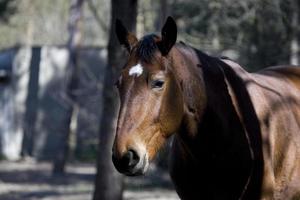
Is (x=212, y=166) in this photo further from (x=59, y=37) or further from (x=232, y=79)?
(x=59, y=37)

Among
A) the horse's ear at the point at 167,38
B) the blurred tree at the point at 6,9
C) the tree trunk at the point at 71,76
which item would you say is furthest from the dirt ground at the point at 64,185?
the blurred tree at the point at 6,9

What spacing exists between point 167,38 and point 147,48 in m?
0.16

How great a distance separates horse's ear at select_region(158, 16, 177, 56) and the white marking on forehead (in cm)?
24

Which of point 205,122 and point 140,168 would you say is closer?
point 140,168

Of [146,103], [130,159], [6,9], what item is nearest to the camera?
[130,159]

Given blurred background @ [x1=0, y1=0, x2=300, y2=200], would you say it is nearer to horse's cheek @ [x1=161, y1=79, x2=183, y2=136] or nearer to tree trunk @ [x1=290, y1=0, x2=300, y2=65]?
tree trunk @ [x1=290, y1=0, x2=300, y2=65]

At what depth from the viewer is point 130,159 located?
4.10 m

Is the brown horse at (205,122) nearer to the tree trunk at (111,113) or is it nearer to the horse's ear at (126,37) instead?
the horse's ear at (126,37)

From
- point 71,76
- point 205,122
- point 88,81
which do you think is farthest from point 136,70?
point 88,81

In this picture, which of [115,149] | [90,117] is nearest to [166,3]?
[90,117]

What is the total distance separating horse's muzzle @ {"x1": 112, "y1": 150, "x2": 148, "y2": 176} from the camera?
13.4 ft

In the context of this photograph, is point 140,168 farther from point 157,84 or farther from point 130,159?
point 157,84

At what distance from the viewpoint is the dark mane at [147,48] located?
4469 mm

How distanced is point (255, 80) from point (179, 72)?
3.61 feet
